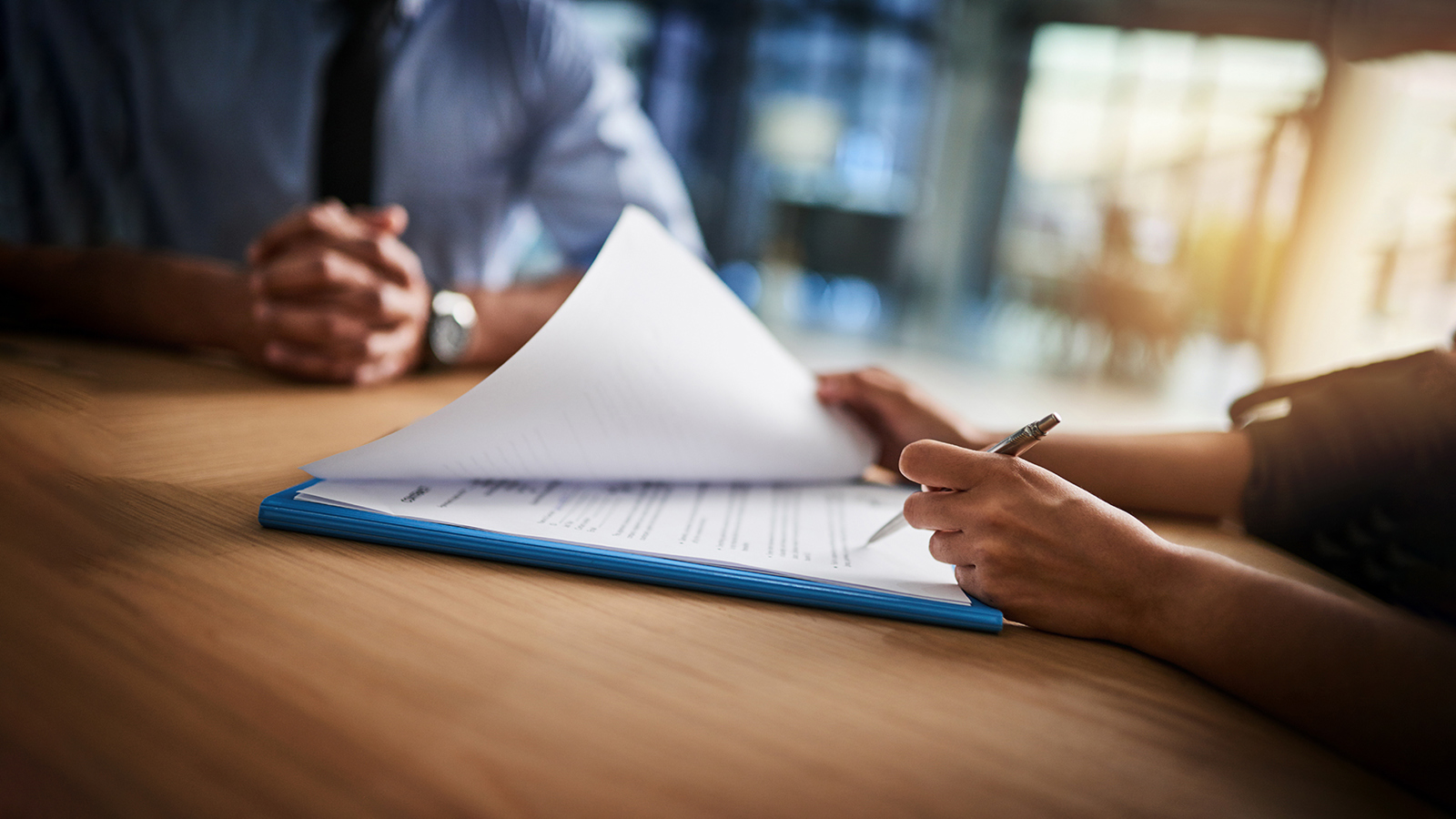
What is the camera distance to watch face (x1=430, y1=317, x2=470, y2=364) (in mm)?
780

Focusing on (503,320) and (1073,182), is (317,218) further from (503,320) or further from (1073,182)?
(1073,182)

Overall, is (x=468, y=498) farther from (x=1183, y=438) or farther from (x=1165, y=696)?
(x=1183, y=438)

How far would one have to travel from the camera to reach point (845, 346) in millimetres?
5934

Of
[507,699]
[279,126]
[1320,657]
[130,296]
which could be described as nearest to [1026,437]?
[1320,657]

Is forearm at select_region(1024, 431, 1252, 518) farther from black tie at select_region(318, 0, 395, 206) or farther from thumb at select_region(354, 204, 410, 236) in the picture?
black tie at select_region(318, 0, 395, 206)

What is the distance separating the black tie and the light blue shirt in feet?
0.09

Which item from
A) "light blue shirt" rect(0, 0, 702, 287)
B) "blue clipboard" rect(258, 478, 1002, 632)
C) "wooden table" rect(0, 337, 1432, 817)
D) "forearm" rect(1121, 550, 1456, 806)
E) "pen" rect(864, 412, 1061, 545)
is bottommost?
"wooden table" rect(0, 337, 1432, 817)

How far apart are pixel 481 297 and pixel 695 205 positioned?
770 cm

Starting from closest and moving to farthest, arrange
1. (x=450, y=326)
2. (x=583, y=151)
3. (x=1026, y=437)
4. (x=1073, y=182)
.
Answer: (x=1026, y=437)
(x=450, y=326)
(x=583, y=151)
(x=1073, y=182)

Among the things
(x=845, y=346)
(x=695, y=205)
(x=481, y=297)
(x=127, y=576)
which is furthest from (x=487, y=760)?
(x=695, y=205)

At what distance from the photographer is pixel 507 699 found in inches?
10.4

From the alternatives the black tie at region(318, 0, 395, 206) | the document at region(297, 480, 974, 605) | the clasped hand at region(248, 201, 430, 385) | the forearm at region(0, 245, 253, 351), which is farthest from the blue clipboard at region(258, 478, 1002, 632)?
the black tie at region(318, 0, 395, 206)

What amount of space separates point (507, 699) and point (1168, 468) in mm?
501

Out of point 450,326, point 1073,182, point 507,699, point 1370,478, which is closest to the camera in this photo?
point 507,699
